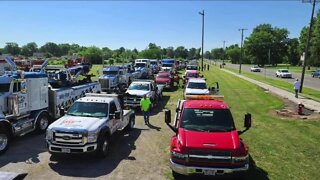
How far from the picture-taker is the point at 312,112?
2186 centimetres

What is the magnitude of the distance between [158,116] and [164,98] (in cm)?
873

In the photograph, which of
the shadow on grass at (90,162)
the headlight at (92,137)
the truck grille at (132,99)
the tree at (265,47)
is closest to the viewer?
the shadow on grass at (90,162)

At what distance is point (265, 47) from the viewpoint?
151 metres

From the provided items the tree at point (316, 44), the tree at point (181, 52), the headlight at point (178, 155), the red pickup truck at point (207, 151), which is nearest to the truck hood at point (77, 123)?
the red pickup truck at point (207, 151)

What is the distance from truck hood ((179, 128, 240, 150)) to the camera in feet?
29.5

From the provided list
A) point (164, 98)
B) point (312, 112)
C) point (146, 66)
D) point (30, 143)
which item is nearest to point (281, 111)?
point (312, 112)

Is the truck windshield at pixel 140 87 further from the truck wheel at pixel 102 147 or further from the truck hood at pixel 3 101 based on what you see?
the truck wheel at pixel 102 147

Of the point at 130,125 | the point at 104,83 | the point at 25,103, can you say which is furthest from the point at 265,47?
the point at 25,103

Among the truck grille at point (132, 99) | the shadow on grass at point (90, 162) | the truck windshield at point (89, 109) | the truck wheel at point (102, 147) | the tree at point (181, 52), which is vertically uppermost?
the tree at point (181, 52)

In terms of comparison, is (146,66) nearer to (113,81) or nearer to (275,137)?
(113,81)

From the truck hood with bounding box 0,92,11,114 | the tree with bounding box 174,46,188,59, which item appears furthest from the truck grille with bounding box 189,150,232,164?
the tree with bounding box 174,46,188,59

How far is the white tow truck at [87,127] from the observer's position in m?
11.0

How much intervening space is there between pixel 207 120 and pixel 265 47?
149 m

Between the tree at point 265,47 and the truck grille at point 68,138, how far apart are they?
479ft
